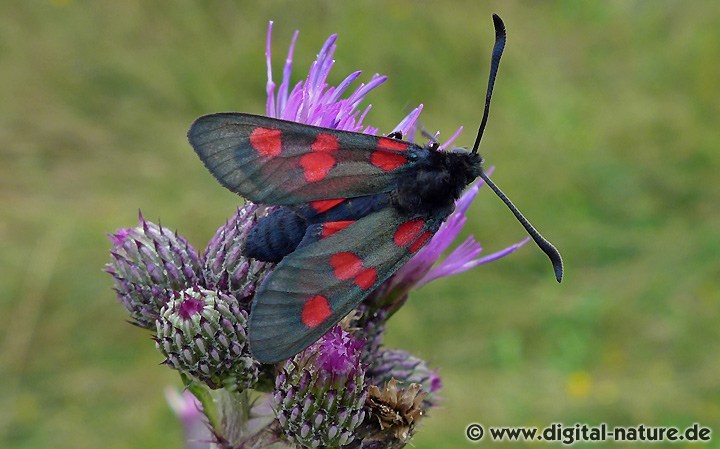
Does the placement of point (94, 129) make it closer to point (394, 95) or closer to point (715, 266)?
point (394, 95)

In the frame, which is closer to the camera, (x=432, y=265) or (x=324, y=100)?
(x=324, y=100)

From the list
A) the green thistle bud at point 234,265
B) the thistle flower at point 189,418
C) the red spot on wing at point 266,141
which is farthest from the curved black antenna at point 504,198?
the thistle flower at point 189,418

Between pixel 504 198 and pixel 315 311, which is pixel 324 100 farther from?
pixel 315 311

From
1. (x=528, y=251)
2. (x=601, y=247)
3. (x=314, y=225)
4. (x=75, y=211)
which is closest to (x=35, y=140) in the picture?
(x=75, y=211)

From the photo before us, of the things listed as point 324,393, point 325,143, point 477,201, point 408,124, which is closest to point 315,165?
point 325,143

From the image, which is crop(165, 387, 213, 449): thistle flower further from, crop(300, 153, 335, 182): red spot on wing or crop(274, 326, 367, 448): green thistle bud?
crop(300, 153, 335, 182): red spot on wing

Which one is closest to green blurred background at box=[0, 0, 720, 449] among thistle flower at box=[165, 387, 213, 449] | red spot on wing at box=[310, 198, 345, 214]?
thistle flower at box=[165, 387, 213, 449]
